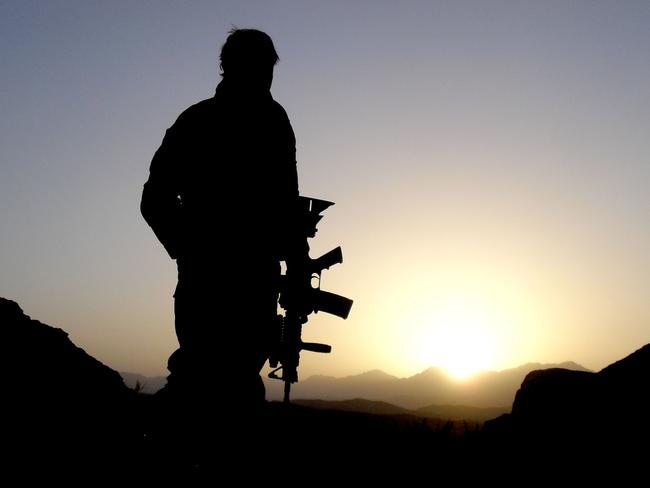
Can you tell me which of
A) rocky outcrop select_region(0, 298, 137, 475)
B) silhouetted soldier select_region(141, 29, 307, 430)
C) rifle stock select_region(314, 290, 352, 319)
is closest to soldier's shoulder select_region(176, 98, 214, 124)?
silhouetted soldier select_region(141, 29, 307, 430)

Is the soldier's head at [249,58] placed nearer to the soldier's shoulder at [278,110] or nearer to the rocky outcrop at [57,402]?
the soldier's shoulder at [278,110]

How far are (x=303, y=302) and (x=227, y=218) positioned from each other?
1.25 metres

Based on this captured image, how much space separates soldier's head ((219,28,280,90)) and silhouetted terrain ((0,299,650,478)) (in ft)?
6.97

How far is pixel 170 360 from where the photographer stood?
313 centimetres

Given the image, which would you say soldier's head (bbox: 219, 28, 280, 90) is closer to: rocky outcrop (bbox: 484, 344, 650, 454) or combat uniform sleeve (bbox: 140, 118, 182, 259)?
combat uniform sleeve (bbox: 140, 118, 182, 259)

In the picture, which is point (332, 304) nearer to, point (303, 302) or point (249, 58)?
point (303, 302)

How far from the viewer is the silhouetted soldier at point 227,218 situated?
3.07 metres

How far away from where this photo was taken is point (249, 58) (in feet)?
10.6

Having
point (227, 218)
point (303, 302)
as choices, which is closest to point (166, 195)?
point (227, 218)

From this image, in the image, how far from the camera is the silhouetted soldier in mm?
3066

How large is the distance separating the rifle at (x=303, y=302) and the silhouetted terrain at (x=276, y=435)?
0.41m

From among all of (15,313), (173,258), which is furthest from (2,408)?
(15,313)

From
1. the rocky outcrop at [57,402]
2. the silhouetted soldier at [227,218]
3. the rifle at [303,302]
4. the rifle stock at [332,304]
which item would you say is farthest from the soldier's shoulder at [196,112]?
the rocky outcrop at [57,402]

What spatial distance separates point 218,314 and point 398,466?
5.71 feet
